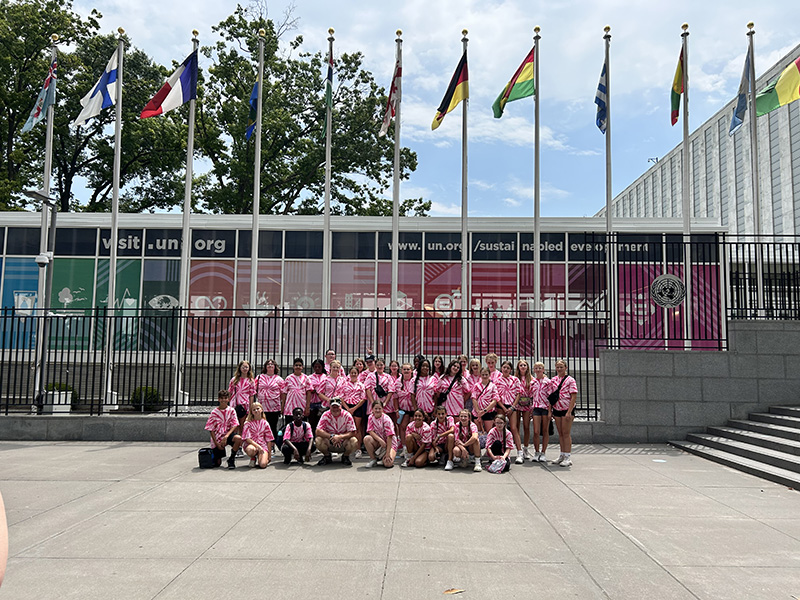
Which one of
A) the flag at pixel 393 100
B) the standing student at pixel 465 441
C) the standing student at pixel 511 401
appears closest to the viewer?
the standing student at pixel 465 441

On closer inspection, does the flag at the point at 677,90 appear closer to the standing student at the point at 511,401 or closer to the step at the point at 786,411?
the step at the point at 786,411

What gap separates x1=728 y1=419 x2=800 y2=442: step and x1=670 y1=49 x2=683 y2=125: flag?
28.2 feet

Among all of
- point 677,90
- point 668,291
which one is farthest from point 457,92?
point 668,291

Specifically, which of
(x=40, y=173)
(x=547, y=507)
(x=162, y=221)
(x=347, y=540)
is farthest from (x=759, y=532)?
(x=40, y=173)

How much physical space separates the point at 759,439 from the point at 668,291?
332cm

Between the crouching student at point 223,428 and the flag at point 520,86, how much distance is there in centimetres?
1066

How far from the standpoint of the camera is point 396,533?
568 centimetres

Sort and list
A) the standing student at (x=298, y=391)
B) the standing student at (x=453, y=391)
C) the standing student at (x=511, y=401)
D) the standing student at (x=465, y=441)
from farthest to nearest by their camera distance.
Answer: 1. the standing student at (x=298, y=391)
2. the standing student at (x=453, y=391)
3. the standing student at (x=511, y=401)
4. the standing student at (x=465, y=441)

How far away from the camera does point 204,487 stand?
7777 millimetres

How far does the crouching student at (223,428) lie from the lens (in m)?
9.34

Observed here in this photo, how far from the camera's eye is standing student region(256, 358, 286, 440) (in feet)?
33.9

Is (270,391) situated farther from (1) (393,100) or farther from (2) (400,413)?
(1) (393,100)

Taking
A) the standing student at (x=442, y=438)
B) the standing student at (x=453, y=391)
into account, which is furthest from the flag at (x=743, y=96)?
the standing student at (x=442, y=438)

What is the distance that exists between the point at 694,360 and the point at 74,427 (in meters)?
12.4
